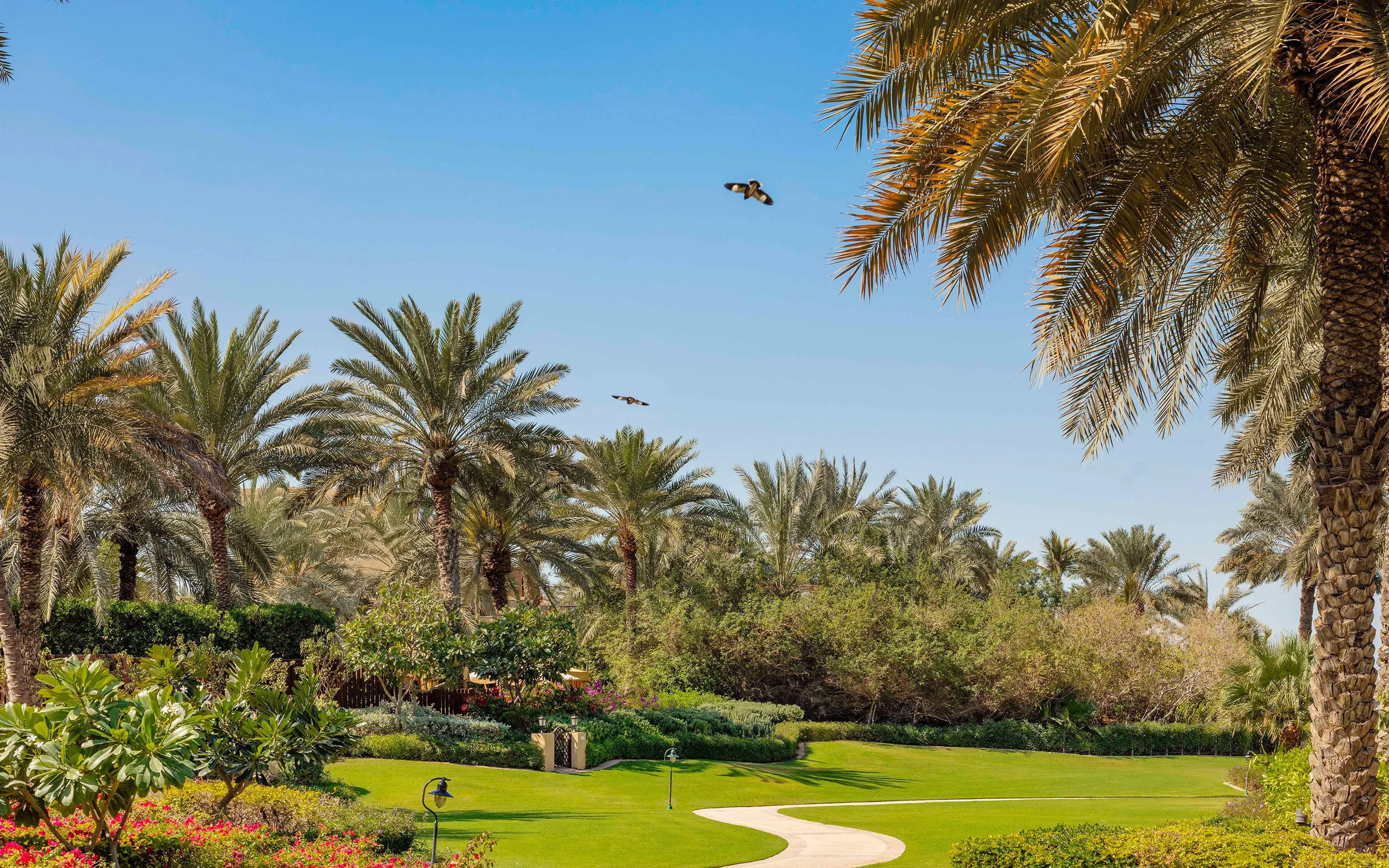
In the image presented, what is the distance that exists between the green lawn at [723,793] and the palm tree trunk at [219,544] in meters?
8.85

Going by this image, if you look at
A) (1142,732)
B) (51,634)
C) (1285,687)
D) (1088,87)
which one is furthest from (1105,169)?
(1142,732)

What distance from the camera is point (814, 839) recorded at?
15922 millimetres

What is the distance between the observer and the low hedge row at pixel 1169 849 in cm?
856

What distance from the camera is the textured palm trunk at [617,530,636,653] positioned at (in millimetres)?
36219

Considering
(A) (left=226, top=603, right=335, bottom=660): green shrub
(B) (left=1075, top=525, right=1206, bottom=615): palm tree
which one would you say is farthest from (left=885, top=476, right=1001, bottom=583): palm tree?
(A) (left=226, top=603, right=335, bottom=660): green shrub

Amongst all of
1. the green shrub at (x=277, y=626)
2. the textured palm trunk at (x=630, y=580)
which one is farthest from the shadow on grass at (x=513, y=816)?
the textured palm trunk at (x=630, y=580)

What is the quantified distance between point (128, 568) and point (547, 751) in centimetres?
1593

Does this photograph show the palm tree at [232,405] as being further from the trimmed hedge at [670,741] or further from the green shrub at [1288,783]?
the green shrub at [1288,783]

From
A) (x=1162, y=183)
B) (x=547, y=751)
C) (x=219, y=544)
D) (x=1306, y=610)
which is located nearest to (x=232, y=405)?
(x=219, y=544)

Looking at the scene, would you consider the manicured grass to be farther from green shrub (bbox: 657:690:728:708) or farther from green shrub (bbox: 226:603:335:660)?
green shrub (bbox: 226:603:335:660)

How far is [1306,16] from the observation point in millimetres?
8898

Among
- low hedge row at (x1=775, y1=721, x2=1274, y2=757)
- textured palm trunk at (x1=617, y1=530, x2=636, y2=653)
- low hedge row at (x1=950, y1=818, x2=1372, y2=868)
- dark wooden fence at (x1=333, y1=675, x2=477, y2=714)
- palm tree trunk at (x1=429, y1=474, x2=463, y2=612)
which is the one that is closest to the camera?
low hedge row at (x1=950, y1=818, x2=1372, y2=868)

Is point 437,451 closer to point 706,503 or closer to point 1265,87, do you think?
point 706,503

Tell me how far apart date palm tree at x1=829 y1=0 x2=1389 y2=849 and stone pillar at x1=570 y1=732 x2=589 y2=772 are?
541 inches
